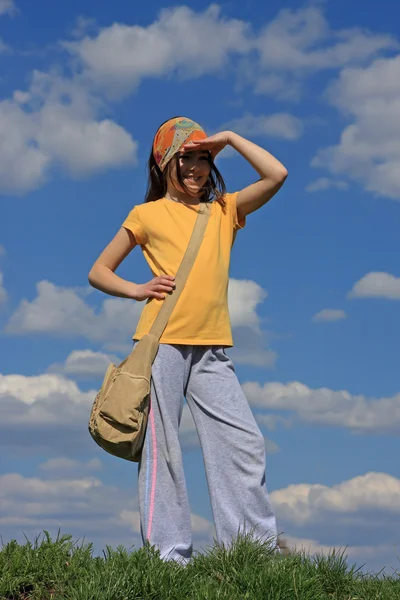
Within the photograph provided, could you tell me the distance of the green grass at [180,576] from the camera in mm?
4547

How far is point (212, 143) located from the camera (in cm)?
577

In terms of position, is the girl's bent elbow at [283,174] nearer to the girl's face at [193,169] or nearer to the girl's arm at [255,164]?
the girl's arm at [255,164]

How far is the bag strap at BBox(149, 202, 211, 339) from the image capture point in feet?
18.1

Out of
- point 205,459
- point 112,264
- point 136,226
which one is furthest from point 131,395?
point 136,226

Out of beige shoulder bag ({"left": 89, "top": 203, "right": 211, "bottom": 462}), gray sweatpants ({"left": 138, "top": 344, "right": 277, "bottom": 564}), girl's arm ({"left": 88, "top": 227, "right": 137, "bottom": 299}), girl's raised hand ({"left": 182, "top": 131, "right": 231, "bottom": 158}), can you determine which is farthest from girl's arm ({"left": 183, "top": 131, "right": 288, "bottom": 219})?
gray sweatpants ({"left": 138, "top": 344, "right": 277, "bottom": 564})

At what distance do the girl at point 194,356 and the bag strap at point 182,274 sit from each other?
0.03 m

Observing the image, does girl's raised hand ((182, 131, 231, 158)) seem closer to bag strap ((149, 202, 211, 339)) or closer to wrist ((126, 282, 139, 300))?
bag strap ((149, 202, 211, 339))

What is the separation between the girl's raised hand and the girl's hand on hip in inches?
36.5

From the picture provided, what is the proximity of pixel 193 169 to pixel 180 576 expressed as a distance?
270cm

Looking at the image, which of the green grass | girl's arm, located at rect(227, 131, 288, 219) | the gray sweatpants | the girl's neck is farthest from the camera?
the girl's neck

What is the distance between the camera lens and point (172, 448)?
5465 mm

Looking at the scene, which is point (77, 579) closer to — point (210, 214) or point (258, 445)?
point (258, 445)

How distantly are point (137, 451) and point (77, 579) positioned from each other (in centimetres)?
94

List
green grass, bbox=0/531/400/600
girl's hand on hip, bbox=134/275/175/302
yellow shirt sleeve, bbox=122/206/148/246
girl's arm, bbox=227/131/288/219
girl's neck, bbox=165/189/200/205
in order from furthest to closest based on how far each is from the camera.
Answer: girl's neck, bbox=165/189/200/205 < yellow shirt sleeve, bbox=122/206/148/246 < girl's arm, bbox=227/131/288/219 < girl's hand on hip, bbox=134/275/175/302 < green grass, bbox=0/531/400/600
